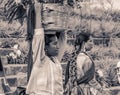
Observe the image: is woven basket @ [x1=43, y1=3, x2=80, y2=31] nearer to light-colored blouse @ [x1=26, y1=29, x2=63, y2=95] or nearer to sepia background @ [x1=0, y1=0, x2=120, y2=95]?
light-colored blouse @ [x1=26, y1=29, x2=63, y2=95]

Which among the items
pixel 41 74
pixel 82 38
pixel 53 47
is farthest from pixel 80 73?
pixel 41 74

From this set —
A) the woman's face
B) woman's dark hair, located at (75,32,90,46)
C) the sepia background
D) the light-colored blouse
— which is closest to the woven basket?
the woman's face

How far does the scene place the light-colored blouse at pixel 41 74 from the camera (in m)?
7.10

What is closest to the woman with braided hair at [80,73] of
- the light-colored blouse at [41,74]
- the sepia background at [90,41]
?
the sepia background at [90,41]

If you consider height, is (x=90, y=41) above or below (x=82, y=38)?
below

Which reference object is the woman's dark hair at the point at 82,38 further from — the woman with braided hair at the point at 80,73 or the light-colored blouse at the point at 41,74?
the light-colored blouse at the point at 41,74

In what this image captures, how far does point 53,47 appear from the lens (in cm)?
741

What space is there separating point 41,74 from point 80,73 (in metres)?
1.63

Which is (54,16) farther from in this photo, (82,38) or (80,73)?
(80,73)

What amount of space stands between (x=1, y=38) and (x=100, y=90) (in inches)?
170

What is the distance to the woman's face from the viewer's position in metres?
7.40

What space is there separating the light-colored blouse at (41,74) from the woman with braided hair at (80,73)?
4.05ft

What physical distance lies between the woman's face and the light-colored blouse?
0.56 ft

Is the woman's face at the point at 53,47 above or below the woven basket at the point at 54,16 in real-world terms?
below
